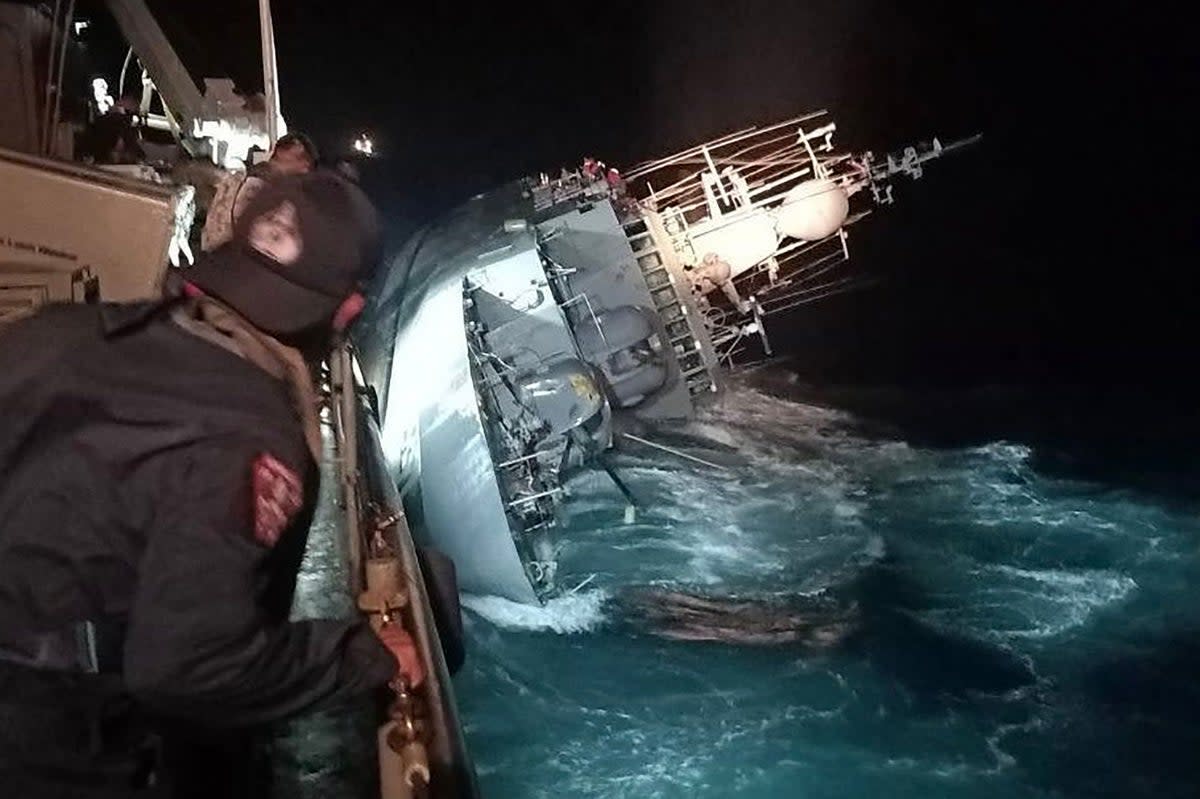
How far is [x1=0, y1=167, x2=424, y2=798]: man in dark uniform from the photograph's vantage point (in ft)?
6.67

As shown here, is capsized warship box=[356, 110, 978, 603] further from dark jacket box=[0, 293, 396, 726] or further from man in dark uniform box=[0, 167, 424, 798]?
dark jacket box=[0, 293, 396, 726]

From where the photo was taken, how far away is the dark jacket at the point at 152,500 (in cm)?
202

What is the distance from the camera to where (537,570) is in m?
13.4

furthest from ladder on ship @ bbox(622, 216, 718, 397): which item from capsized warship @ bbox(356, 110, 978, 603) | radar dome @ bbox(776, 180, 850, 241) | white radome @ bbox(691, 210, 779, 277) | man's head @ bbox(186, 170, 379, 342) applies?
man's head @ bbox(186, 170, 379, 342)

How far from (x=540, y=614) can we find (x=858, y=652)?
454 cm

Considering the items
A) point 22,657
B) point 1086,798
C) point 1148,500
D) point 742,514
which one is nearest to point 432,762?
point 22,657

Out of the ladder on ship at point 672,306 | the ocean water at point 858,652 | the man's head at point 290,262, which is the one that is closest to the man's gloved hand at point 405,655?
the man's head at point 290,262

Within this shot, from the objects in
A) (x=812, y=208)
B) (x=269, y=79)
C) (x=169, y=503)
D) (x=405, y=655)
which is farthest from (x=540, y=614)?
(x=169, y=503)

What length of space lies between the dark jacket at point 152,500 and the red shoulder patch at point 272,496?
0.03 ft

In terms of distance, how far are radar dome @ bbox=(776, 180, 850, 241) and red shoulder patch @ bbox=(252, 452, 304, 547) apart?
16.1m

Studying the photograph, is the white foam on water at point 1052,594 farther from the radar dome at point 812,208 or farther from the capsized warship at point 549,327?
the radar dome at point 812,208

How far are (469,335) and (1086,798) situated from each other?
9371 mm

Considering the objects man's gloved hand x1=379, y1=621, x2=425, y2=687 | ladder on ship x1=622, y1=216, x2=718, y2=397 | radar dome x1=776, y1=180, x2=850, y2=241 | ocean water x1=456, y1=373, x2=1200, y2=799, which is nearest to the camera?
man's gloved hand x1=379, y1=621, x2=425, y2=687

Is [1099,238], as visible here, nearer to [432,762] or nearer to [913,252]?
[913,252]
